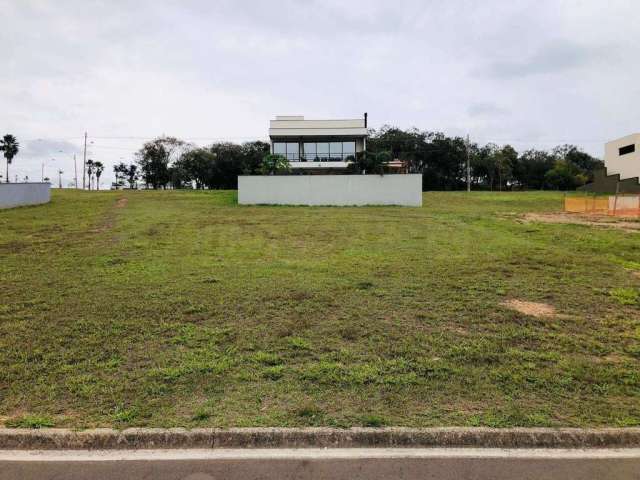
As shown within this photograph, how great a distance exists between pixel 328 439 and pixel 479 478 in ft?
3.86

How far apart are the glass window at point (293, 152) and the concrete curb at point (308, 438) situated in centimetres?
3754

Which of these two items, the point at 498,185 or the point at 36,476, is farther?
the point at 498,185

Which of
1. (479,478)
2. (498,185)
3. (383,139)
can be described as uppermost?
(383,139)

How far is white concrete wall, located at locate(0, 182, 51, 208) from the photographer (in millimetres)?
23797

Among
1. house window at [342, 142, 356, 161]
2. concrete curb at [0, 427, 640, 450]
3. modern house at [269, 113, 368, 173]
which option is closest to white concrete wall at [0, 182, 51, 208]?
modern house at [269, 113, 368, 173]

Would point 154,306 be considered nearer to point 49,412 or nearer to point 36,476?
point 49,412

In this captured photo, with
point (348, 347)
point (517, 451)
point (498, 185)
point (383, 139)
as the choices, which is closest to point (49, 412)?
point (348, 347)

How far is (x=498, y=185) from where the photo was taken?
62.2 metres

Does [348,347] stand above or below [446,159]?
below

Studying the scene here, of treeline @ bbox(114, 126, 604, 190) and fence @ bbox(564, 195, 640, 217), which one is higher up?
treeline @ bbox(114, 126, 604, 190)

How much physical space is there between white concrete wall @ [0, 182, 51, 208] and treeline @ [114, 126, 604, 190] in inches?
1071

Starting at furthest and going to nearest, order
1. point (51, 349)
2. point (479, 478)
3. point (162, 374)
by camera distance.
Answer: point (51, 349) < point (162, 374) < point (479, 478)

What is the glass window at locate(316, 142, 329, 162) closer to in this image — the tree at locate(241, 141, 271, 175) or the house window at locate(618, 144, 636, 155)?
the tree at locate(241, 141, 271, 175)

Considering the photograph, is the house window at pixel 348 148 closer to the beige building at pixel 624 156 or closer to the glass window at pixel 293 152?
the glass window at pixel 293 152
